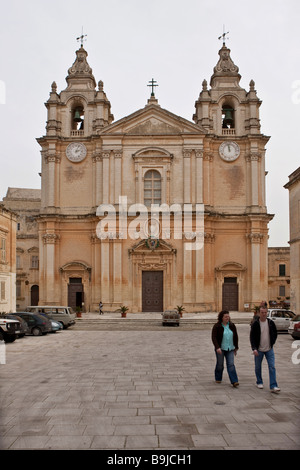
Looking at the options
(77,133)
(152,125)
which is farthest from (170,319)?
(77,133)

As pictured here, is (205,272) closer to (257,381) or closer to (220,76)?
(220,76)

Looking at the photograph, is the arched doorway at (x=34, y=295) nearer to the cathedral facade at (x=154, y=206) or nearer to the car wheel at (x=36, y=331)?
the cathedral facade at (x=154, y=206)

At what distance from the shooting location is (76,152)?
133ft

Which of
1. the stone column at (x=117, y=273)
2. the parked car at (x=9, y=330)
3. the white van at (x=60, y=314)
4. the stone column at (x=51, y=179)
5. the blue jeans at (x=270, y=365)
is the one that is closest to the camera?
the blue jeans at (x=270, y=365)

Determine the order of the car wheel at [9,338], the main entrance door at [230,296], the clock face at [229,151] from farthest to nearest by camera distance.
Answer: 1. the clock face at [229,151]
2. the main entrance door at [230,296]
3. the car wheel at [9,338]

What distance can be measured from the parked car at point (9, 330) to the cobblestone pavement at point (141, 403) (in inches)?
137

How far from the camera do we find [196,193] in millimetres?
38219

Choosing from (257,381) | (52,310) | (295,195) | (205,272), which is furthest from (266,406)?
(205,272)

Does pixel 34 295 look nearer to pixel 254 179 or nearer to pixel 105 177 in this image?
pixel 105 177

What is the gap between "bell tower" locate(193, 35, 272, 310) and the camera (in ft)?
127

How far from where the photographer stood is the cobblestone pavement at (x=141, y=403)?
6914 mm

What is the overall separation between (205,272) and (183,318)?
20.8 feet

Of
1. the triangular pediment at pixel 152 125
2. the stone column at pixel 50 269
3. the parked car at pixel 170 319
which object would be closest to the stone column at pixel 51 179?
the stone column at pixel 50 269

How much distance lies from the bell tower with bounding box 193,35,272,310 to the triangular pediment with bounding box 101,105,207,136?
6.62 ft
